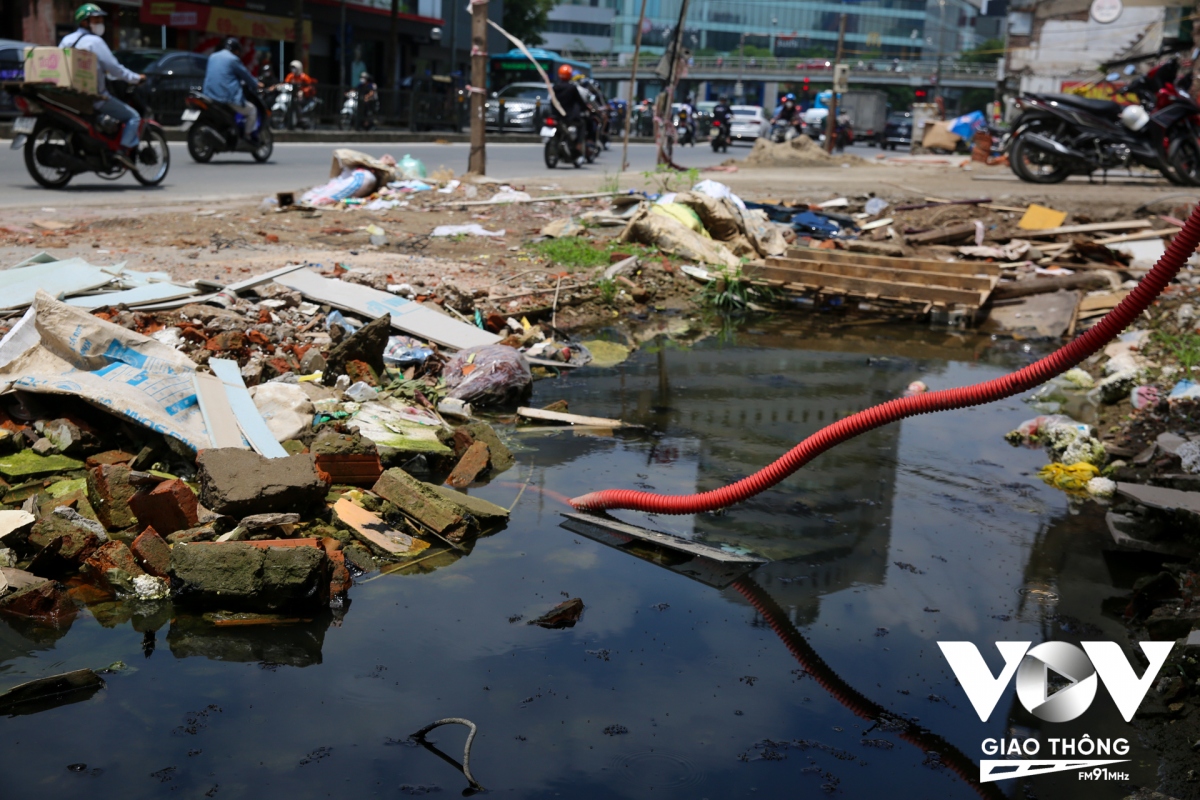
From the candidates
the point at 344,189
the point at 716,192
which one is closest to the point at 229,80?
the point at 344,189

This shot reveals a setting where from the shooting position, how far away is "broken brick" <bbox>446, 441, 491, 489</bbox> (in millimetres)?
Result: 4598

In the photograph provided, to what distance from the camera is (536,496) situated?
454cm

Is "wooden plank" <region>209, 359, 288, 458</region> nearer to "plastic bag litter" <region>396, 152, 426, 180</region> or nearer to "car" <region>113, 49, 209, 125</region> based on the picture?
"plastic bag litter" <region>396, 152, 426, 180</region>

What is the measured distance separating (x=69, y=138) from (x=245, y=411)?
7.80 m

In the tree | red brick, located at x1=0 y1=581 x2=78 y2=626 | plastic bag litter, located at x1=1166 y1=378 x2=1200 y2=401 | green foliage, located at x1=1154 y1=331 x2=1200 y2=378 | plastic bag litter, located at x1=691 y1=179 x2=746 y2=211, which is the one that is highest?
the tree

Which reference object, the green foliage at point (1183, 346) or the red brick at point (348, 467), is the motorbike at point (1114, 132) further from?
the red brick at point (348, 467)

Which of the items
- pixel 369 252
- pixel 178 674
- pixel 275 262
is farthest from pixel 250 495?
pixel 369 252

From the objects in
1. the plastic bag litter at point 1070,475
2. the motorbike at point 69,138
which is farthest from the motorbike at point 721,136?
the plastic bag litter at point 1070,475

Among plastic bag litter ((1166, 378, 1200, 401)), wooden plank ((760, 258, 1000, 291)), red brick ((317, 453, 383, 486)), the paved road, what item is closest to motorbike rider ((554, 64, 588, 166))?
the paved road

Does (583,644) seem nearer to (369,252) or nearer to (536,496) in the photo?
(536,496)

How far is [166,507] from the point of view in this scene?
3.66m

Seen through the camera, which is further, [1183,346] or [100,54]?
[100,54]

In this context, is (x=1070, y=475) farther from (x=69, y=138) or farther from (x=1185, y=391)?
(x=69, y=138)

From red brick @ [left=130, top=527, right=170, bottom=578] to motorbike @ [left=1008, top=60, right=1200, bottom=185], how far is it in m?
15.0
